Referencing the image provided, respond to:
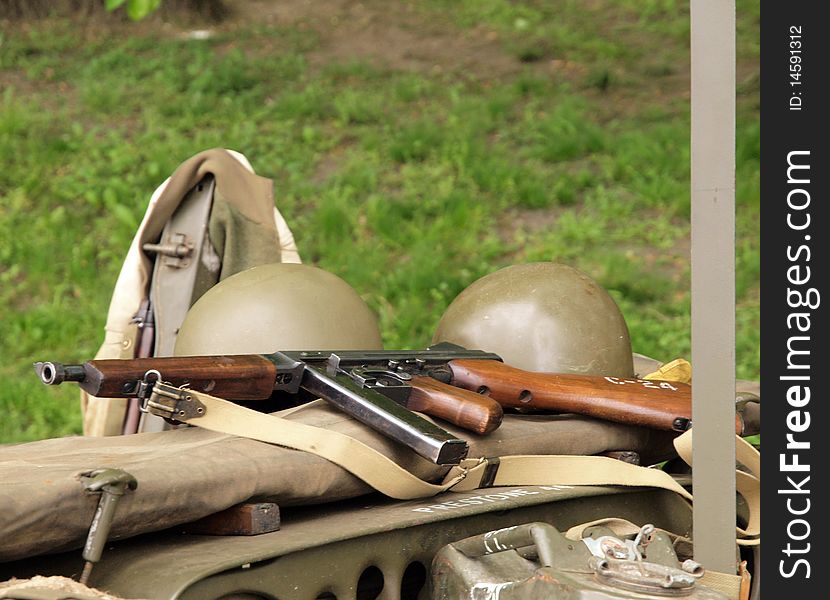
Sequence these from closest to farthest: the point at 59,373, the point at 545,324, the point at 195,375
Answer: the point at 59,373 < the point at 195,375 < the point at 545,324

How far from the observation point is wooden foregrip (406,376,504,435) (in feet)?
7.50

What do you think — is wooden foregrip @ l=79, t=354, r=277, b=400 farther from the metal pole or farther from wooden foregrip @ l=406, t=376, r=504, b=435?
the metal pole

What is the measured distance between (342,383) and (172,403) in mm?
347

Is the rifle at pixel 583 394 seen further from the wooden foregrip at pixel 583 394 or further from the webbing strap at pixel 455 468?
the webbing strap at pixel 455 468

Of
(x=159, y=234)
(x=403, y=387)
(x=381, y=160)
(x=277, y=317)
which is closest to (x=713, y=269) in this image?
(x=403, y=387)

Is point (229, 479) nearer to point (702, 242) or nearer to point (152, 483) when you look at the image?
point (152, 483)

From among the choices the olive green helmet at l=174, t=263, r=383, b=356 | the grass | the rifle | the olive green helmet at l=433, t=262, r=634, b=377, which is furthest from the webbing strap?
the grass

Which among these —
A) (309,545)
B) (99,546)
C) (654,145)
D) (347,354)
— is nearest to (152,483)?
(99,546)

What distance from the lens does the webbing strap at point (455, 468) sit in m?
2.02

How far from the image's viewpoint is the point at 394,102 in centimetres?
821

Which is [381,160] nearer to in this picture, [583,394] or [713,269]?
[583,394]

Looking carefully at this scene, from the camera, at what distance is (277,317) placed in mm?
2709

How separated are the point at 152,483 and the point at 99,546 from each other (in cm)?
14

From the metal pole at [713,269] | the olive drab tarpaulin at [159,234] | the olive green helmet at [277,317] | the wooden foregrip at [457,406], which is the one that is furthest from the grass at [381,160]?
the metal pole at [713,269]
